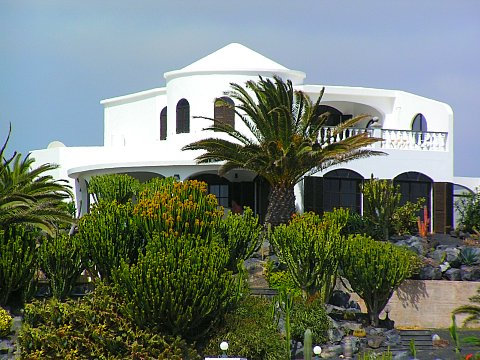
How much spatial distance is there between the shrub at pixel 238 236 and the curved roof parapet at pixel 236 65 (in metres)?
8.60

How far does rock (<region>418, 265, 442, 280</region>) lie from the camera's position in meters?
26.6

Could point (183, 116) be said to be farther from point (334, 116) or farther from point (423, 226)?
point (423, 226)

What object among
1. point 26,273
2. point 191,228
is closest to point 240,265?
point 191,228

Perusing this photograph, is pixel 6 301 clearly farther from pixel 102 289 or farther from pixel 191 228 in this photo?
pixel 191 228

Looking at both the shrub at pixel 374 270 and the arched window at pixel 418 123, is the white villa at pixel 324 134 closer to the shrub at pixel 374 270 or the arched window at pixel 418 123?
the arched window at pixel 418 123

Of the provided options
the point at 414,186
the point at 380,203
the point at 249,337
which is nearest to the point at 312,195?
the point at 380,203

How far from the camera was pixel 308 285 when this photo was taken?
24453 millimetres

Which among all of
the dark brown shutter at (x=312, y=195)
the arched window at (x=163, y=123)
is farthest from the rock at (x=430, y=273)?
the arched window at (x=163, y=123)

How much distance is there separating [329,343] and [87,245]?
20.2 ft

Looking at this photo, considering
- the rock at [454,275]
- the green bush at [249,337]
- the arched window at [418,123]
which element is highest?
the arched window at [418,123]

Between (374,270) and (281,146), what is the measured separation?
6.11 m

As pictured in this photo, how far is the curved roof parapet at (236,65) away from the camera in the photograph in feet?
109

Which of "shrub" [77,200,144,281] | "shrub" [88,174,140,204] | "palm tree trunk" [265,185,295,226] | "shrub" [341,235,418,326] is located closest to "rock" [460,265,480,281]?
"shrub" [341,235,418,326]

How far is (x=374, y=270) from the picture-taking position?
23.6m
